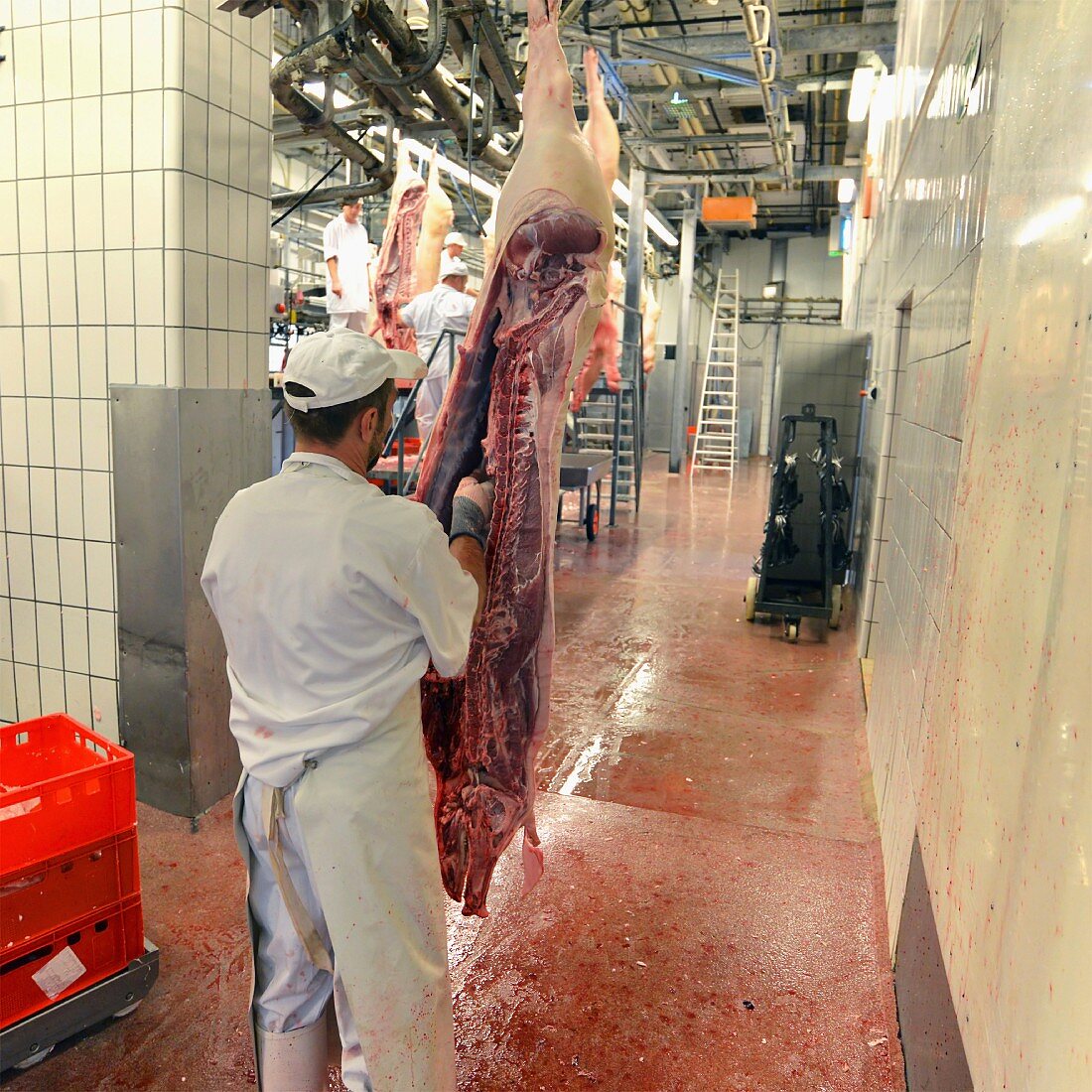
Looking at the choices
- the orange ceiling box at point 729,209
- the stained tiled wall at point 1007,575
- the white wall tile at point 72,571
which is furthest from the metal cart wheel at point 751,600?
the orange ceiling box at point 729,209

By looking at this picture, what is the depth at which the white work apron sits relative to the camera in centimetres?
165

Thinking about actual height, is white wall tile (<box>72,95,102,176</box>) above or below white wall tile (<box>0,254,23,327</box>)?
above

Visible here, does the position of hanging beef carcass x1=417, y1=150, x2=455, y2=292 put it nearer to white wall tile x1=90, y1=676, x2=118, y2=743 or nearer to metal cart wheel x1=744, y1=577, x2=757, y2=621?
metal cart wheel x1=744, y1=577, x2=757, y2=621

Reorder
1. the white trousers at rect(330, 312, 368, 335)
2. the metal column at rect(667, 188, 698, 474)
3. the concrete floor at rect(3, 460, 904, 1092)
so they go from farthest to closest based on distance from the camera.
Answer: the metal column at rect(667, 188, 698, 474), the white trousers at rect(330, 312, 368, 335), the concrete floor at rect(3, 460, 904, 1092)

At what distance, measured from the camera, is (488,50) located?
14.2ft

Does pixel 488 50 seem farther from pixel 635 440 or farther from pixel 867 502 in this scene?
pixel 635 440

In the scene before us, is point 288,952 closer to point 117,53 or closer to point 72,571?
point 72,571

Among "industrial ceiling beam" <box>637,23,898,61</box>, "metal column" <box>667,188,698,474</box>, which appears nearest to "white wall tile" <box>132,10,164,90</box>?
"industrial ceiling beam" <box>637,23,898,61</box>

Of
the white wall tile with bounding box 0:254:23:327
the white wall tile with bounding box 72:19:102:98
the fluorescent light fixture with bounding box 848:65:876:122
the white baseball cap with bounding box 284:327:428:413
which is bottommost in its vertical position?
the white baseball cap with bounding box 284:327:428:413

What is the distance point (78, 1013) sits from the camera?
2357 millimetres

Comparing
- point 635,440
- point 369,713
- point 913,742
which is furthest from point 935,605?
point 635,440

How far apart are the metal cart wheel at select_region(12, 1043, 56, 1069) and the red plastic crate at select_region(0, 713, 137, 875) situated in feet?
1.56

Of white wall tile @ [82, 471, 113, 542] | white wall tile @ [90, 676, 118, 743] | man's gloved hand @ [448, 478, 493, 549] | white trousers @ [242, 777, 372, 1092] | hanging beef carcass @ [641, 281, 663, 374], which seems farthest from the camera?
hanging beef carcass @ [641, 281, 663, 374]

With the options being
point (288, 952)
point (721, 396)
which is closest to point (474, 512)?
point (288, 952)
